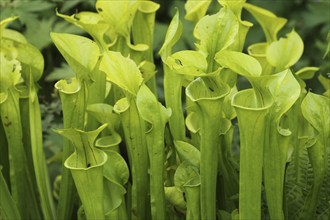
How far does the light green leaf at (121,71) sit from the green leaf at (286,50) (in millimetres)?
214

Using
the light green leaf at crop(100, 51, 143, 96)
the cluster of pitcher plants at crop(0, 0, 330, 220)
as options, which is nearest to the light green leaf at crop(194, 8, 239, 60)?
the cluster of pitcher plants at crop(0, 0, 330, 220)

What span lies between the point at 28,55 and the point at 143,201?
304 millimetres

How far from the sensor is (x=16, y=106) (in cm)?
101

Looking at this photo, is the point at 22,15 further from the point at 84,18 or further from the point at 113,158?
the point at 113,158

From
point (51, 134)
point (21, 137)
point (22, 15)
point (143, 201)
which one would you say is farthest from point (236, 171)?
point (22, 15)

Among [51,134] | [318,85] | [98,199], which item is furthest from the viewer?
[318,85]

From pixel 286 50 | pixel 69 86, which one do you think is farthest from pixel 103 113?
pixel 286 50

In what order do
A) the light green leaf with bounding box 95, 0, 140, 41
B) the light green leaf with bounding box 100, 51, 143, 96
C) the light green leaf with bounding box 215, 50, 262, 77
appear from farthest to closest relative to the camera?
the light green leaf with bounding box 95, 0, 140, 41, the light green leaf with bounding box 100, 51, 143, 96, the light green leaf with bounding box 215, 50, 262, 77

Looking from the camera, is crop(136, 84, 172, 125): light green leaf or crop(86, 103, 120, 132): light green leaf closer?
crop(136, 84, 172, 125): light green leaf

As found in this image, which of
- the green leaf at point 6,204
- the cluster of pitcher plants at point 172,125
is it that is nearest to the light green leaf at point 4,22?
the cluster of pitcher plants at point 172,125

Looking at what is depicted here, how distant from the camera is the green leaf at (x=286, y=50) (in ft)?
3.16

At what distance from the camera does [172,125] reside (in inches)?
38.5

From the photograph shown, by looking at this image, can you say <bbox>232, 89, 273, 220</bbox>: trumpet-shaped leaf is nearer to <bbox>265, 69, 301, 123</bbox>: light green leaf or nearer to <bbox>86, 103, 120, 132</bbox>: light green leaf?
<bbox>265, 69, 301, 123</bbox>: light green leaf

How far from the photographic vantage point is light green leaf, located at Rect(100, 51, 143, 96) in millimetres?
892
